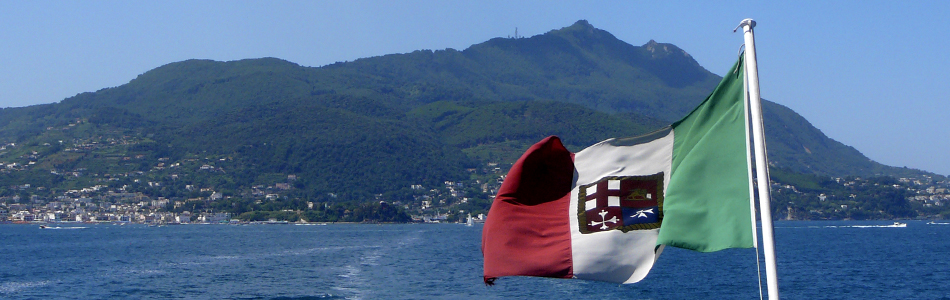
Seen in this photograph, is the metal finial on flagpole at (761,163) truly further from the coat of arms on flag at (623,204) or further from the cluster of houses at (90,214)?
the cluster of houses at (90,214)

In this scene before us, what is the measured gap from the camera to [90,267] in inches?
2355

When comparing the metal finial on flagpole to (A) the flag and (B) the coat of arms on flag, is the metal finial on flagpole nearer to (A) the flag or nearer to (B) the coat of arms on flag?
(A) the flag

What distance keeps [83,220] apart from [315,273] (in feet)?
464

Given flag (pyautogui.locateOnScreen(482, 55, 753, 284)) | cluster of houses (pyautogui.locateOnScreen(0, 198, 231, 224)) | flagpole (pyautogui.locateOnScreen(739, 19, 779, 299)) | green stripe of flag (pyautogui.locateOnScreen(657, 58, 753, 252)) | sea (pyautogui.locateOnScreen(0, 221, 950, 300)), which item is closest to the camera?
flagpole (pyautogui.locateOnScreen(739, 19, 779, 299))

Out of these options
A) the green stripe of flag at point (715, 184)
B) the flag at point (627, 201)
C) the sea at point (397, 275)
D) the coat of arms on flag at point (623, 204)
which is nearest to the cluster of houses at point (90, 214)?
the sea at point (397, 275)

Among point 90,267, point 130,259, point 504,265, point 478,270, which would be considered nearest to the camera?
point 504,265

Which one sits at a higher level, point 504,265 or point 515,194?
point 515,194

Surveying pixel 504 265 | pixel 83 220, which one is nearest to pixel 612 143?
pixel 504 265

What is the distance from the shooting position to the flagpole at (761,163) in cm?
750

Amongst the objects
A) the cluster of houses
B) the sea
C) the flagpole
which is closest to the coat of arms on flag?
the flagpole

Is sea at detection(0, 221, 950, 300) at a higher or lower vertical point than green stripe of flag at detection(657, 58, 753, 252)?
lower

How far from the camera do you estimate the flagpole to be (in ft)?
24.6

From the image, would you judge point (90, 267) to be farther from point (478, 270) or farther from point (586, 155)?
point (586, 155)

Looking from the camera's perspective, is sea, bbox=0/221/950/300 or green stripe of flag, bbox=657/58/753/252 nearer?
green stripe of flag, bbox=657/58/753/252
